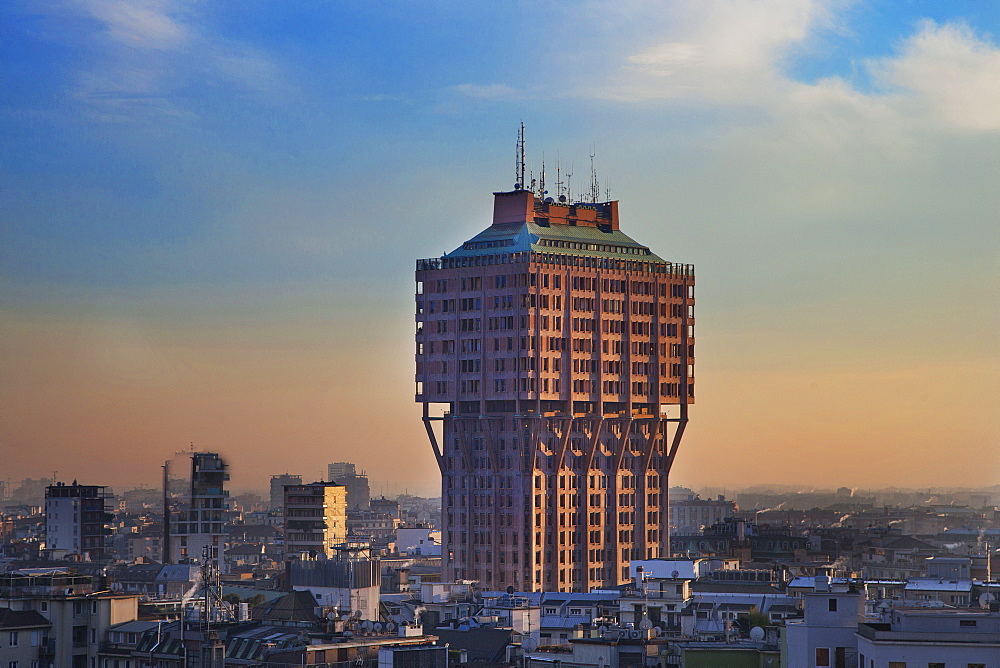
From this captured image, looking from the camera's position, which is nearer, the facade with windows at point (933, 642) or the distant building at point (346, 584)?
the facade with windows at point (933, 642)

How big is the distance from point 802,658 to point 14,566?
117121 millimetres

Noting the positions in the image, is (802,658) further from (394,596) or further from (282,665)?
(394,596)

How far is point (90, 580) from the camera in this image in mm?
137000

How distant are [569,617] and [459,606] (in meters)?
9.16

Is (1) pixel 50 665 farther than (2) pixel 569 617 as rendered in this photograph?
No

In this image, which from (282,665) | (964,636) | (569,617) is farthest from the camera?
(569,617)

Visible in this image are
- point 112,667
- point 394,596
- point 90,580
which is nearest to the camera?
point 112,667

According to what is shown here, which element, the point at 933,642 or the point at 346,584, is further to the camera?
the point at 346,584

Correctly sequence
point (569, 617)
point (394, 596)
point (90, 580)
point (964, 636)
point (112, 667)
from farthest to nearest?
1. point (394, 596)
2. point (569, 617)
3. point (90, 580)
4. point (112, 667)
5. point (964, 636)

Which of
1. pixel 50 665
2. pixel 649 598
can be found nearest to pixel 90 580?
pixel 50 665

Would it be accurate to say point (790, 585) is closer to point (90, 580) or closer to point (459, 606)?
point (459, 606)

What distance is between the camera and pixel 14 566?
598ft

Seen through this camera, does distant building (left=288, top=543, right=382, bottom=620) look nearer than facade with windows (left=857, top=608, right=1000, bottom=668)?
No

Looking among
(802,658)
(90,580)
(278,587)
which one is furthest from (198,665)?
(278,587)
